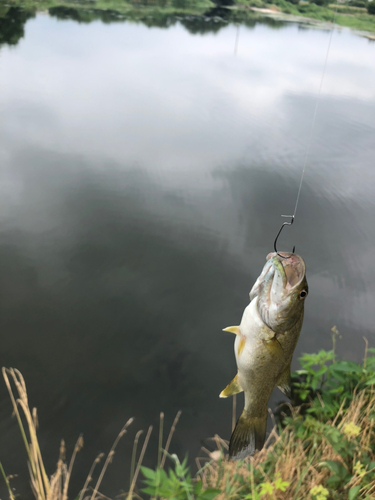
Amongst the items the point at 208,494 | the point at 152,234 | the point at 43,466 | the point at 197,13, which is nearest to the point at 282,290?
the point at 208,494

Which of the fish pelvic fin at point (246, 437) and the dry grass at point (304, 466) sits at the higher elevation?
the fish pelvic fin at point (246, 437)

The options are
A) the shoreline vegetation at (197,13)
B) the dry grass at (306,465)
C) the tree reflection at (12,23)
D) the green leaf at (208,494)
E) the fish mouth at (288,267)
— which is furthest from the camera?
the shoreline vegetation at (197,13)

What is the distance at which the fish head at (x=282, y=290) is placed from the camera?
163cm

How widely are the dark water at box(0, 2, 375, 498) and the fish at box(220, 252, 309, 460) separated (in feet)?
7.11

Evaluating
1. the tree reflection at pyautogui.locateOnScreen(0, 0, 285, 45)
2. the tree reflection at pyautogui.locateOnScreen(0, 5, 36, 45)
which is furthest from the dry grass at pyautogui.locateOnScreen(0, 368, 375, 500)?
the tree reflection at pyautogui.locateOnScreen(0, 0, 285, 45)

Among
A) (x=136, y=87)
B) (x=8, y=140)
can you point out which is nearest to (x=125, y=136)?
(x=8, y=140)

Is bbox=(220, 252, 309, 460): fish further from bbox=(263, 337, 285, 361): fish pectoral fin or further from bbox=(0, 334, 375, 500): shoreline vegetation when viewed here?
bbox=(0, 334, 375, 500): shoreline vegetation

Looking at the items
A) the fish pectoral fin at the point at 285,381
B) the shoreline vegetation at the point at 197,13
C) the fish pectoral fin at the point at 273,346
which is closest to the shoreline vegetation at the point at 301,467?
the fish pectoral fin at the point at 285,381

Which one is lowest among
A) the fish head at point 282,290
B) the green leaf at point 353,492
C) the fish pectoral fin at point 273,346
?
the green leaf at point 353,492

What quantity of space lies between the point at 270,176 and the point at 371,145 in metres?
4.00

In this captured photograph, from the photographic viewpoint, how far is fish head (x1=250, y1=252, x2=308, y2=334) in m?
1.63

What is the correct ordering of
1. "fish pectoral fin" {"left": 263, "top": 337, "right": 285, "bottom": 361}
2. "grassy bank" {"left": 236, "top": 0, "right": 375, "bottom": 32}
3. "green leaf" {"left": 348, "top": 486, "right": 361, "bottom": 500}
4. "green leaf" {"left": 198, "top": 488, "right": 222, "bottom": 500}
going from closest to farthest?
"fish pectoral fin" {"left": 263, "top": 337, "right": 285, "bottom": 361}
"green leaf" {"left": 198, "top": 488, "right": 222, "bottom": 500}
"green leaf" {"left": 348, "top": 486, "right": 361, "bottom": 500}
"grassy bank" {"left": 236, "top": 0, "right": 375, "bottom": 32}

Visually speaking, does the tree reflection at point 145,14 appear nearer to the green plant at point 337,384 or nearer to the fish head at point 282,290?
the green plant at point 337,384

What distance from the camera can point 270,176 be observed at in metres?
8.40
